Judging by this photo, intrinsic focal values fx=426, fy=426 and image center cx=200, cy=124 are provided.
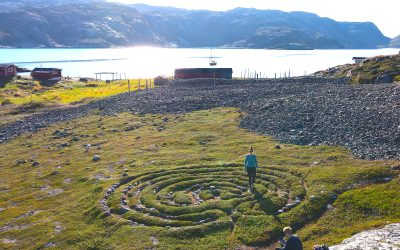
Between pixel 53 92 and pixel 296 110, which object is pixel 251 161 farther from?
pixel 53 92

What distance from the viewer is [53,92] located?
11962cm

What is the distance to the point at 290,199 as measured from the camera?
29531 mm

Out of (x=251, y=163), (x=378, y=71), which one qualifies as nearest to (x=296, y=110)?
(x=251, y=163)

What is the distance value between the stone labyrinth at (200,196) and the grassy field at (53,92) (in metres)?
66.5

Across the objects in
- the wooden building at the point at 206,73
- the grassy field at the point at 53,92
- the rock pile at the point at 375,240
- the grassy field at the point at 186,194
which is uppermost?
the wooden building at the point at 206,73

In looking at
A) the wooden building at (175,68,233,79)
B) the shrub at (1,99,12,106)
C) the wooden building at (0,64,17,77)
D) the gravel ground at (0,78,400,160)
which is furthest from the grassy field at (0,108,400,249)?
the wooden building at (0,64,17,77)

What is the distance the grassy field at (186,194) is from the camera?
25.7 m

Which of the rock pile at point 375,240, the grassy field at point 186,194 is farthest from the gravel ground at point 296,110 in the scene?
the rock pile at point 375,240

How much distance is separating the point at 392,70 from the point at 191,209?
70.1 metres

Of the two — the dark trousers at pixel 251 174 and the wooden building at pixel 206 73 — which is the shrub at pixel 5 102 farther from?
the dark trousers at pixel 251 174

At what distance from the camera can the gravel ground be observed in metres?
40.8

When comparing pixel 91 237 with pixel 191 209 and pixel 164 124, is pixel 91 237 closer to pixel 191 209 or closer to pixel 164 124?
pixel 191 209

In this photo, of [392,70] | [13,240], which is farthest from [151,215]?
[392,70]

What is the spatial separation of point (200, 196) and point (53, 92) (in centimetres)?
9818
